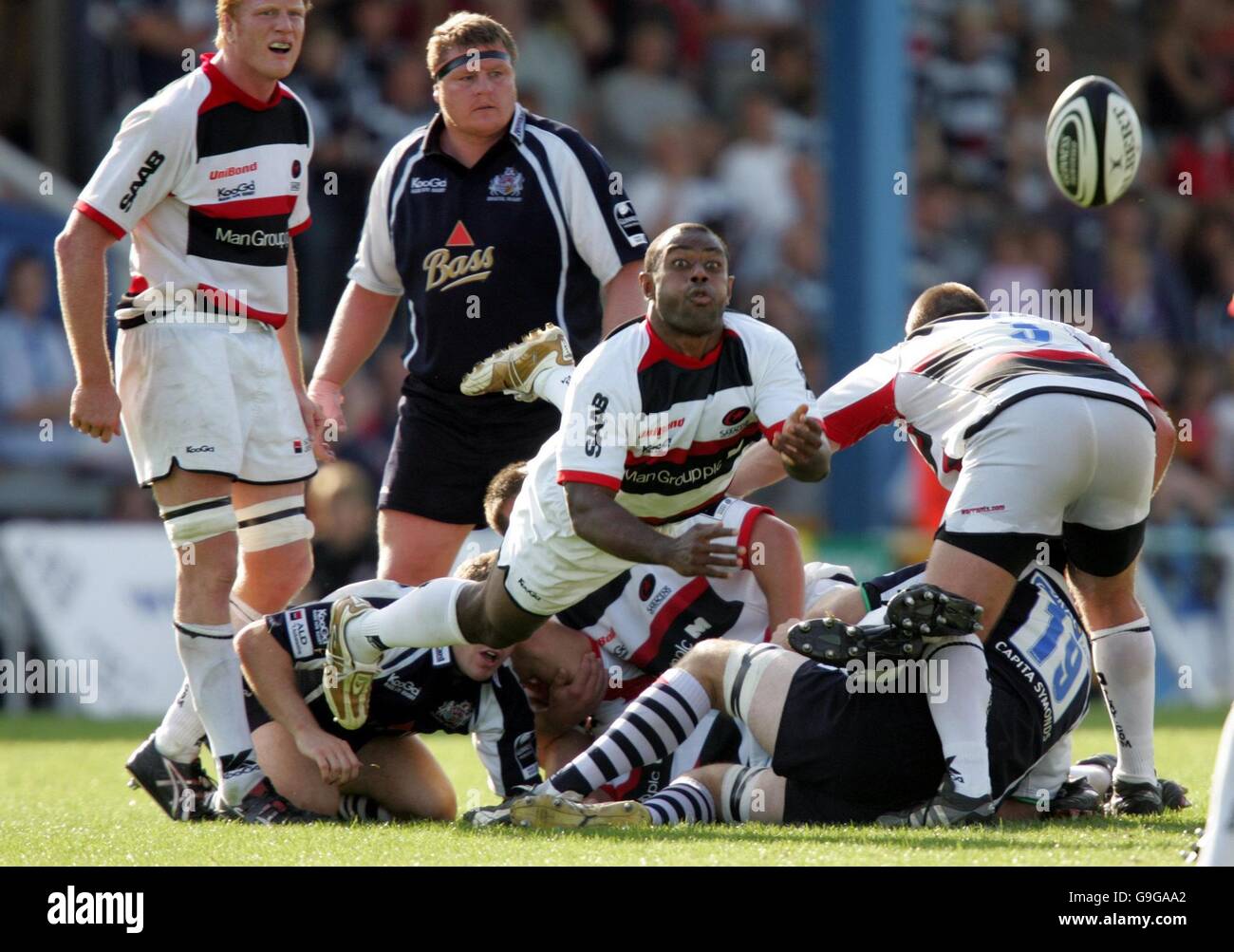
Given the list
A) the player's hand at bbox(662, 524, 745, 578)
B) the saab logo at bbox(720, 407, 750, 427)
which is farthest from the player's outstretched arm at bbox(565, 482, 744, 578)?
the saab logo at bbox(720, 407, 750, 427)

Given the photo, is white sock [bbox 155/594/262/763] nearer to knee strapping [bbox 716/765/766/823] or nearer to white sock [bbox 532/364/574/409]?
white sock [bbox 532/364/574/409]

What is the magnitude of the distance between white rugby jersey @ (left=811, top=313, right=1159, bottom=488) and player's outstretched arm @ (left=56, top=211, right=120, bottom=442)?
2.14 metres

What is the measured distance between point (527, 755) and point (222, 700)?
0.96 m

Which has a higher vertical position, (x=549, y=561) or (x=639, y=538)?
(x=639, y=538)

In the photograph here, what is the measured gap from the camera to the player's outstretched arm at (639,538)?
4.29 meters

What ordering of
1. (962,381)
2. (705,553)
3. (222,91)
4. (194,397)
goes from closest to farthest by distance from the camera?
(705,553) < (962,381) < (194,397) < (222,91)

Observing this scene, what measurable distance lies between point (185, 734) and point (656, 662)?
1.57m

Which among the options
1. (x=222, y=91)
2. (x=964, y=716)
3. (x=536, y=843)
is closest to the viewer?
(x=536, y=843)

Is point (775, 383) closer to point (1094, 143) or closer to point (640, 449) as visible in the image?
point (640, 449)

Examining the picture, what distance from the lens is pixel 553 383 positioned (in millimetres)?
5594

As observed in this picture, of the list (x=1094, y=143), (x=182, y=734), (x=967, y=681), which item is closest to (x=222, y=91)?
(x=182, y=734)

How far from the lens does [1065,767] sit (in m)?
5.29
